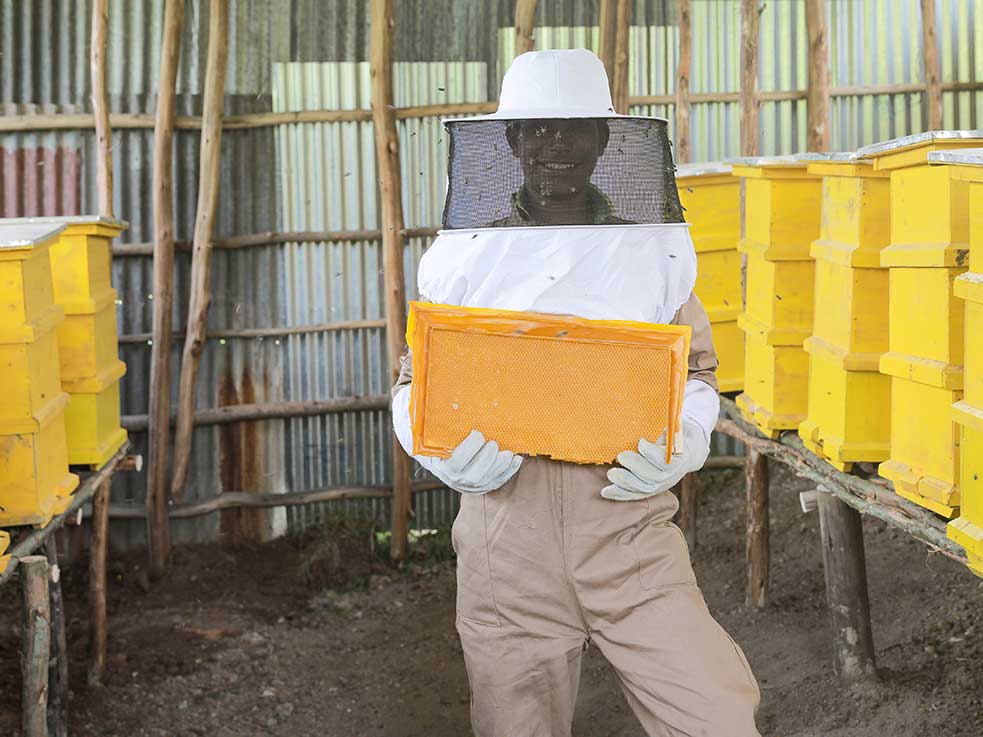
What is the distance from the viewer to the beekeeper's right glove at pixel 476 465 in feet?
9.86

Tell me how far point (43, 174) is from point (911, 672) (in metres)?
5.88

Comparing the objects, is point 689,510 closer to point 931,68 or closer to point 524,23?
point 524,23

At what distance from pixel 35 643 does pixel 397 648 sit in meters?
2.54

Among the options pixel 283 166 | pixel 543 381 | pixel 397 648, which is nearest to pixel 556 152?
pixel 543 381

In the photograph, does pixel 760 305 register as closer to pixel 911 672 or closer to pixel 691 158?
pixel 911 672

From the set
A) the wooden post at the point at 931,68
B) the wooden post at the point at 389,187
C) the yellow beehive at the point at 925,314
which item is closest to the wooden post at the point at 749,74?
the wooden post at the point at 389,187

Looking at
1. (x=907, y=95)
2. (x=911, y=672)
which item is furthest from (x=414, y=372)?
(x=907, y=95)

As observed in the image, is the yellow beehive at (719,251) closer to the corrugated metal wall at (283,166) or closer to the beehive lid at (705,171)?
the beehive lid at (705,171)

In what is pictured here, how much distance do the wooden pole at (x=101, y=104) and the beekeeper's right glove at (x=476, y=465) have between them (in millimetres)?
5121

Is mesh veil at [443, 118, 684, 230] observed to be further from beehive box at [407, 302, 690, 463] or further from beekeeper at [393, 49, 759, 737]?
beehive box at [407, 302, 690, 463]

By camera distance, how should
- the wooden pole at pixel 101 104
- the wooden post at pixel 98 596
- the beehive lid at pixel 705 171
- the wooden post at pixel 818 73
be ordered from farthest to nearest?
the wooden pole at pixel 101 104 → the wooden post at pixel 818 73 → the wooden post at pixel 98 596 → the beehive lid at pixel 705 171

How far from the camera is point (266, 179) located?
852cm

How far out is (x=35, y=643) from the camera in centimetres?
500

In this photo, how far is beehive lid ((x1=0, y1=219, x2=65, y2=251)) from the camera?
4199 mm
